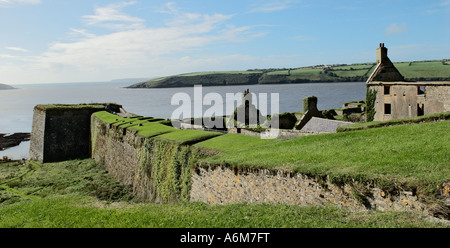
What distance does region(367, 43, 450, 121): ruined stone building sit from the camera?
67.5 feet

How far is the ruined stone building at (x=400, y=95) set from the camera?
67.5ft

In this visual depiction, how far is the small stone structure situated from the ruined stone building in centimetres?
2589

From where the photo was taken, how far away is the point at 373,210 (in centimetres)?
727

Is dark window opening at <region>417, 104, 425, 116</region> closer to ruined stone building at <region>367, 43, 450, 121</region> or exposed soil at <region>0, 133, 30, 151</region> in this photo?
ruined stone building at <region>367, 43, 450, 121</region>

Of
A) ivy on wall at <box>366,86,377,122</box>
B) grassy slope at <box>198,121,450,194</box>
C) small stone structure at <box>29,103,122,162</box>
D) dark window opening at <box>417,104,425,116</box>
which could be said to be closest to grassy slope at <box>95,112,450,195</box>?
grassy slope at <box>198,121,450,194</box>

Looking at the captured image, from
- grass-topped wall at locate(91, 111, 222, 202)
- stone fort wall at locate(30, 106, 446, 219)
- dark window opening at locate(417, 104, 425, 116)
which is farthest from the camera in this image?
dark window opening at locate(417, 104, 425, 116)

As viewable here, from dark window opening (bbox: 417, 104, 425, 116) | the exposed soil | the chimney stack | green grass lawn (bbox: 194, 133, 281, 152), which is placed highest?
the chimney stack

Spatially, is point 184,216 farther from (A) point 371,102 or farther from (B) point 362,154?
(A) point 371,102

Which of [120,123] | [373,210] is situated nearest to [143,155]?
[120,123]

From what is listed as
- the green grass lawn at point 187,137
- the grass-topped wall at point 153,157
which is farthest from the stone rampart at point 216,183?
the green grass lawn at point 187,137

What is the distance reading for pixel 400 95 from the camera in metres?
23.2

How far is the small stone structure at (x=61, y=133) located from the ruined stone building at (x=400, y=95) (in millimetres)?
25892

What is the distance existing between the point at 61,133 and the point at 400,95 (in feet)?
95.0
